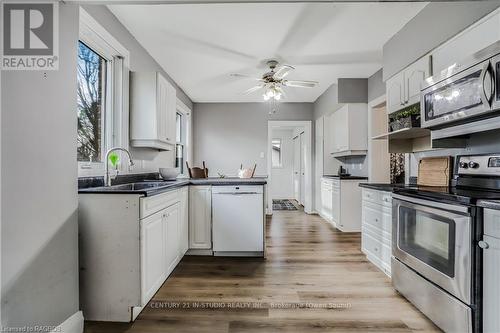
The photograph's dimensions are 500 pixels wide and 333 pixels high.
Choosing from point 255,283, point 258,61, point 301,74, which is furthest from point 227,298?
point 301,74

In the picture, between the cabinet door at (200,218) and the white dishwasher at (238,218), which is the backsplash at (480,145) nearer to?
the white dishwasher at (238,218)

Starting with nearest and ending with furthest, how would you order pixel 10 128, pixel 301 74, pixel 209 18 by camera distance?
pixel 10 128 → pixel 209 18 → pixel 301 74

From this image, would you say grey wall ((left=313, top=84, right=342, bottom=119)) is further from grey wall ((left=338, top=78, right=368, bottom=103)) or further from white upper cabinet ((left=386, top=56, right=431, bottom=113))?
white upper cabinet ((left=386, top=56, right=431, bottom=113))

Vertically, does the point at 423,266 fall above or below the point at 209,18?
below

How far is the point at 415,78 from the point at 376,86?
168 centimetres

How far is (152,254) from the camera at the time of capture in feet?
6.63

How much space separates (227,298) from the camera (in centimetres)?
216

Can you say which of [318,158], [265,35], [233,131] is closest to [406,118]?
[265,35]

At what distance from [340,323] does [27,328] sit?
1.87 metres

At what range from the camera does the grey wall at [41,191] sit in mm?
1280

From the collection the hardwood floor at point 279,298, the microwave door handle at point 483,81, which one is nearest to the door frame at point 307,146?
the hardwood floor at point 279,298

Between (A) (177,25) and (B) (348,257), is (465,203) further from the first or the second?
(A) (177,25)

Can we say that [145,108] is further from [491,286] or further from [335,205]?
[335,205]

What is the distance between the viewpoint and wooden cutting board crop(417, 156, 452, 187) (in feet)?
7.45
